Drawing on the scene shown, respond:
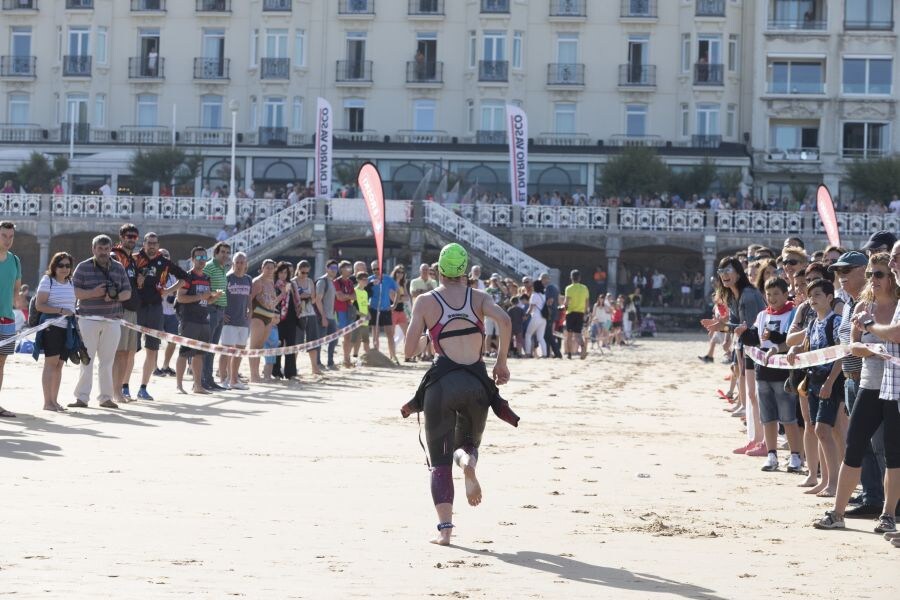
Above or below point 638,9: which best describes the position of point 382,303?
below

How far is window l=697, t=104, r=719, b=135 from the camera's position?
61.6m

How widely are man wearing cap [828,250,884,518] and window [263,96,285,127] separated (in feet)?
176

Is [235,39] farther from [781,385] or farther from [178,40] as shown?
[781,385]

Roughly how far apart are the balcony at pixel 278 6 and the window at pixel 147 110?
241 inches

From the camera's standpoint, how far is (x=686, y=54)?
203 ft

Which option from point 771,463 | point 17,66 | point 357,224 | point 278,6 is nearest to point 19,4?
point 17,66

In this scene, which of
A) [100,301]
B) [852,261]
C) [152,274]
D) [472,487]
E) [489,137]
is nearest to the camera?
[472,487]

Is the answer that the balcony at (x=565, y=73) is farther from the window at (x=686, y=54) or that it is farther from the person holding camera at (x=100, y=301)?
the person holding camera at (x=100, y=301)

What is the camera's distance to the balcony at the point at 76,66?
209ft

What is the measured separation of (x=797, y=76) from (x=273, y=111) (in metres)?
21.7

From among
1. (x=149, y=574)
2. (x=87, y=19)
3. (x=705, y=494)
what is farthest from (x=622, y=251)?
(x=149, y=574)

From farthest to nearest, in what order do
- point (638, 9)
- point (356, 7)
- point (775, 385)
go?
point (356, 7), point (638, 9), point (775, 385)

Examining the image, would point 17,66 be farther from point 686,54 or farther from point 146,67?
point 686,54

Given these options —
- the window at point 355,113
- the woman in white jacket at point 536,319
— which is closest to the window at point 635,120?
the window at point 355,113
